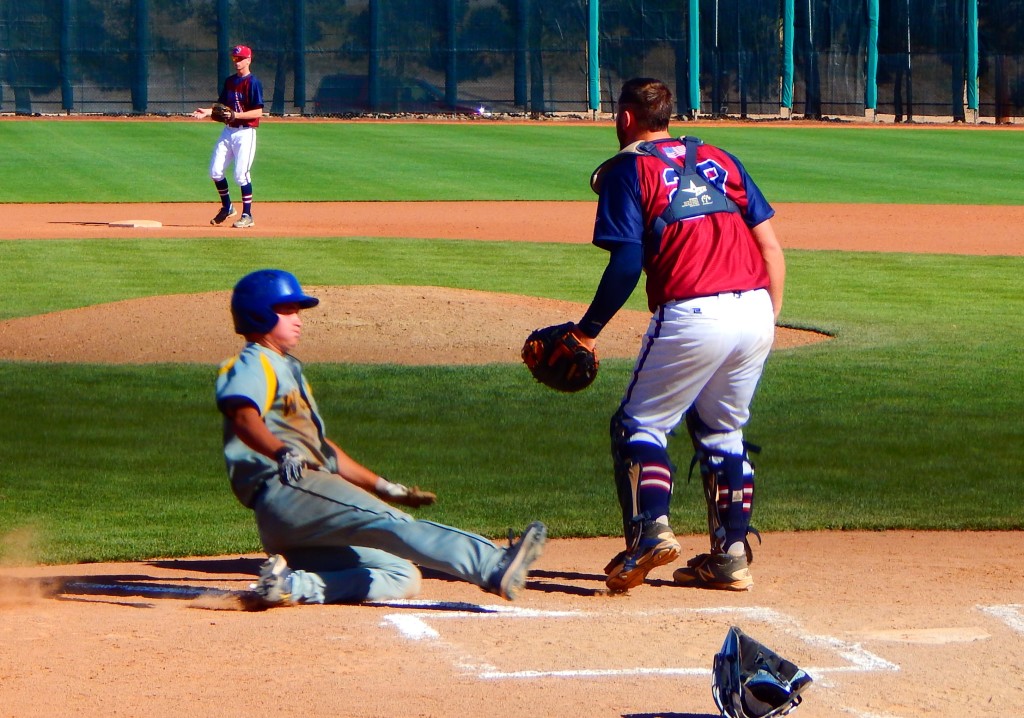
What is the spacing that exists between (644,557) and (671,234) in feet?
3.64

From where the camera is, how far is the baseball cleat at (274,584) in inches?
189

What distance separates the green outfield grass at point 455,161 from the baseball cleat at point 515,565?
1839 cm

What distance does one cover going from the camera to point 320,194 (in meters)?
23.3

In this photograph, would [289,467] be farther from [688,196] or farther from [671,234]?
[688,196]

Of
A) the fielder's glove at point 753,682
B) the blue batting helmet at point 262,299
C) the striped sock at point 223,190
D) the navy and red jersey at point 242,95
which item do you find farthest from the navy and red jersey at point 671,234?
the striped sock at point 223,190

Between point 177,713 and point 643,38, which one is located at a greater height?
point 643,38

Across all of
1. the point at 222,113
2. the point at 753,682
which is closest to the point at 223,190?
the point at 222,113

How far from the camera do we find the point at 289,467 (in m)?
4.51

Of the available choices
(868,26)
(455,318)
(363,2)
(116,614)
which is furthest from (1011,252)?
(363,2)

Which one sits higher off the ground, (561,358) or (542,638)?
(561,358)

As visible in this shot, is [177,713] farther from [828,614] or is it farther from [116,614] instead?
[828,614]

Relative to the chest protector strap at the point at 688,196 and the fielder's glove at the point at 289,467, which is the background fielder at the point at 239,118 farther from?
the fielder's glove at the point at 289,467

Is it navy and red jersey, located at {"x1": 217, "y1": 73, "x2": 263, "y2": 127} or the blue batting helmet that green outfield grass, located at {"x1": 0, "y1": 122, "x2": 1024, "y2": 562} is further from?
navy and red jersey, located at {"x1": 217, "y1": 73, "x2": 263, "y2": 127}

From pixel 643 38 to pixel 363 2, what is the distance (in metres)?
7.33
